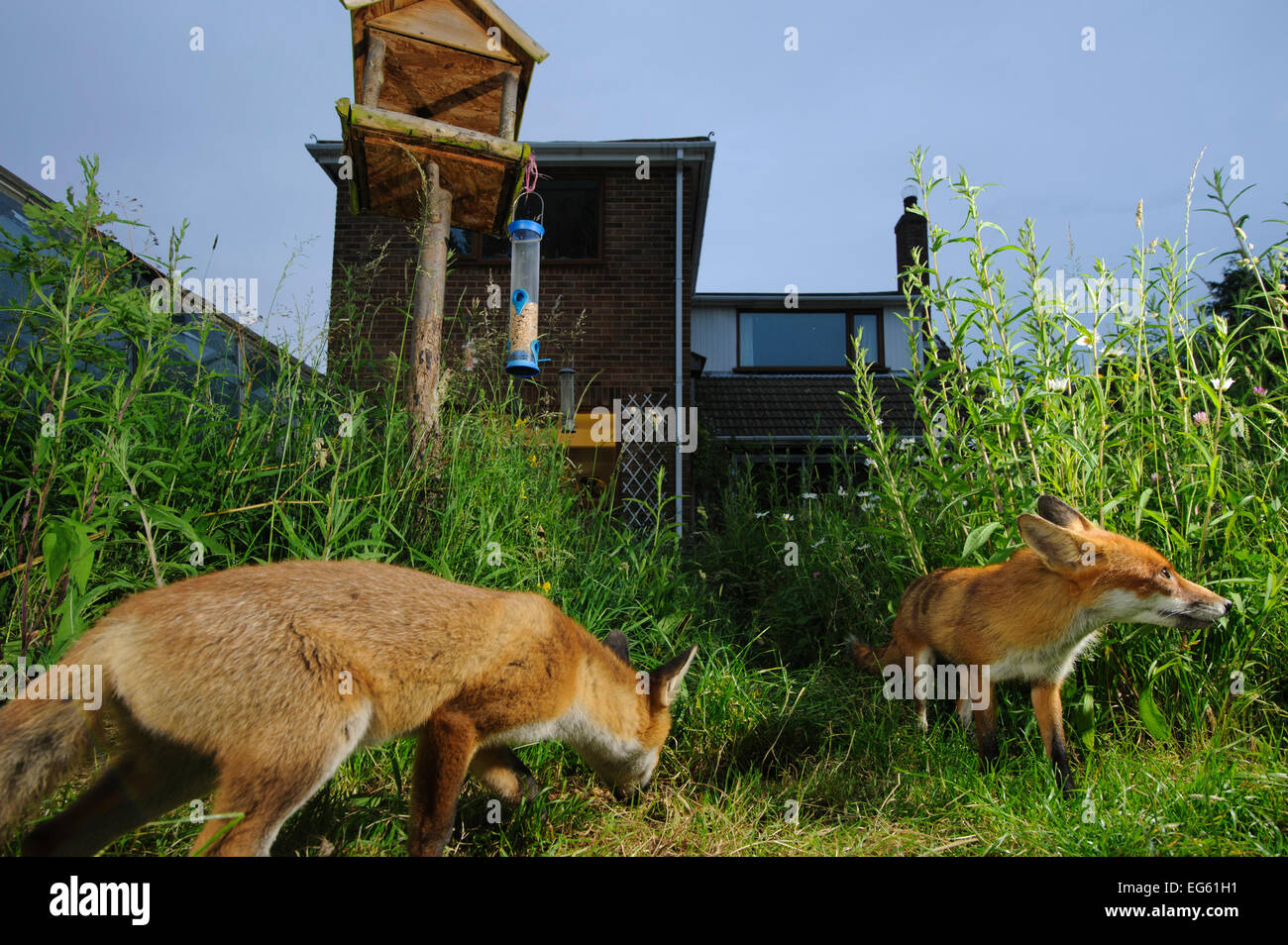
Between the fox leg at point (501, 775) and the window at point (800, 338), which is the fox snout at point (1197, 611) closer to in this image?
the fox leg at point (501, 775)

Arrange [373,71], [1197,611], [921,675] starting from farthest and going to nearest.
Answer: [373,71]
[921,675]
[1197,611]

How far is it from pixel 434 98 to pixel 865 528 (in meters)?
4.59

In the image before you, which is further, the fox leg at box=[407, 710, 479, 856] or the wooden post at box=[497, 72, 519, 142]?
the wooden post at box=[497, 72, 519, 142]

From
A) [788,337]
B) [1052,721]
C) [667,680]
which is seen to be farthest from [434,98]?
[788,337]

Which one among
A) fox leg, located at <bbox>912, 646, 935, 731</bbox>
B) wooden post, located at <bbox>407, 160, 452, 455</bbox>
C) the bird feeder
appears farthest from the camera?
the bird feeder

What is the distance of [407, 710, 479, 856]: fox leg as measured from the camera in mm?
2107

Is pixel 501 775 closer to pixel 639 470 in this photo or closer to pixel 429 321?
pixel 429 321

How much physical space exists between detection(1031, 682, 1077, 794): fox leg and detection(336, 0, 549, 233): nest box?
14.1 ft

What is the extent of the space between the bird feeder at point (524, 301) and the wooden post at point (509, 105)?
0.73 m

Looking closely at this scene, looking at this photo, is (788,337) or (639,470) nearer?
(639,470)

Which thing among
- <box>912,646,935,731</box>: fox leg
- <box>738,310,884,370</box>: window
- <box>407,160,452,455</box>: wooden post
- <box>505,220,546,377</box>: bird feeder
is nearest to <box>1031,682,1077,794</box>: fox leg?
<box>912,646,935,731</box>: fox leg

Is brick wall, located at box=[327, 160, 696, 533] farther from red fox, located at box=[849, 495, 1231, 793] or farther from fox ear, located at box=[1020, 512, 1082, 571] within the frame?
fox ear, located at box=[1020, 512, 1082, 571]

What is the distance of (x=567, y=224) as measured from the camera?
44.1ft

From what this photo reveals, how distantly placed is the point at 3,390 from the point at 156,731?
7.02 ft
